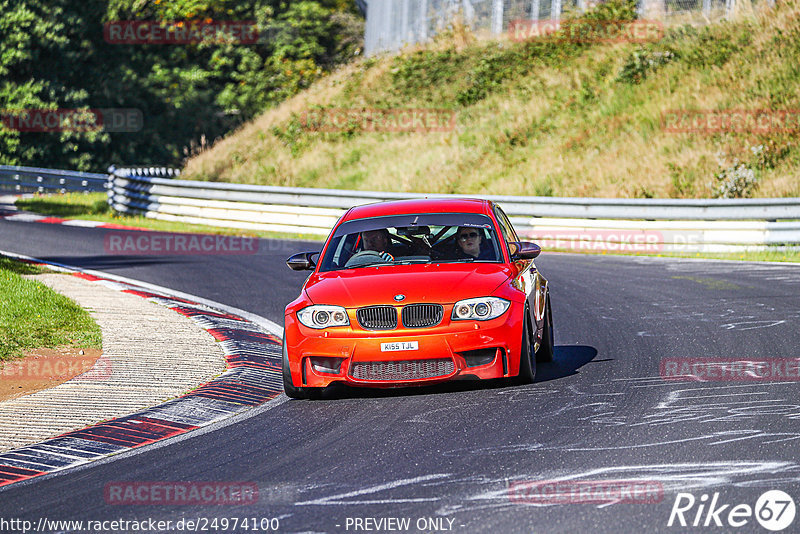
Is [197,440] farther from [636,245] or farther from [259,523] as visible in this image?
[636,245]

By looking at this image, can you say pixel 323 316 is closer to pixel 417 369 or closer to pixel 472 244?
pixel 417 369

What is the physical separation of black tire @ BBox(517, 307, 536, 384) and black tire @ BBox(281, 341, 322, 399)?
5.38 ft

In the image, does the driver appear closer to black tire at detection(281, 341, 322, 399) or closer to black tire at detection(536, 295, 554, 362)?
black tire at detection(281, 341, 322, 399)

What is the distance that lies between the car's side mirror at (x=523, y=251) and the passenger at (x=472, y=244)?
0.72 feet

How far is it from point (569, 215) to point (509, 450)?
51.9ft

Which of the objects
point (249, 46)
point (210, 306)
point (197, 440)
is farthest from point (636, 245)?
point (249, 46)

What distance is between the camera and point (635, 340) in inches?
448

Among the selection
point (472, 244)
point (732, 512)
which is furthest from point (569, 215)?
point (732, 512)

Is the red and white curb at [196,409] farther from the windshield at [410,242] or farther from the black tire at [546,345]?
the black tire at [546,345]

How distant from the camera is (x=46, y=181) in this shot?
133 ft

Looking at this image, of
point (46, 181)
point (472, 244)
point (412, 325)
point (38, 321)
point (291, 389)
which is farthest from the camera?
point (46, 181)

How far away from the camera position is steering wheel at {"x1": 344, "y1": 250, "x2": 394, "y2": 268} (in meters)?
9.93

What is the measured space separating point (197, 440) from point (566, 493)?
2903 millimetres

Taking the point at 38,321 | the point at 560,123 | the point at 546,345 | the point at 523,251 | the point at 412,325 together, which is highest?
the point at 560,123
